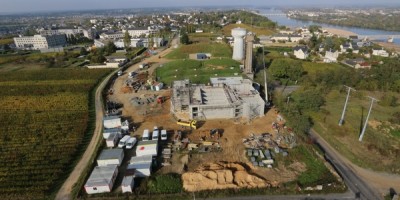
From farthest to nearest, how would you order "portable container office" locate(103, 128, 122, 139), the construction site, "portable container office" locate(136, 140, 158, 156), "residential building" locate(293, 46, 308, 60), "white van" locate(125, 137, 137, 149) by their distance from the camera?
1. "residential building" locate(293, 46, 308, 60)
2. "portable container office" locate(103, 128, 122, 139)
3. "white van" locate(125, 137, 137, 149)
4. "portable container office" locate(136, 140, 158, 156)
5. the construction site

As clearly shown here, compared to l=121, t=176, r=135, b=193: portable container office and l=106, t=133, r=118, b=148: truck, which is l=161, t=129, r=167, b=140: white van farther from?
l=121, t=176, r=135, b=193: portable container office

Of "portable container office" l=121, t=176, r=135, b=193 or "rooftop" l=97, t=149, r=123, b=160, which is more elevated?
"rooftop" l=97, t=149, r=123, b=160

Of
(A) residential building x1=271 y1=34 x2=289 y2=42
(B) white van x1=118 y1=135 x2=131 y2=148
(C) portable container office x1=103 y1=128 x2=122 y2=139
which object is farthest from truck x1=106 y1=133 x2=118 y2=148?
(A) residential building x1=271 y1=34 x2=289 y2=42

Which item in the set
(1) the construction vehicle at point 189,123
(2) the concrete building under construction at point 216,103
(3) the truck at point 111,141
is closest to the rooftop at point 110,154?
(3) the truck at point 111,141

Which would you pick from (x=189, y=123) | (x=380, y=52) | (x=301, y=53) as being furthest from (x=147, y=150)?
(x=380, y=52)

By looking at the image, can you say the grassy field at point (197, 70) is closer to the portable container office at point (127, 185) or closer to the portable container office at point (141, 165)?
the portable container office at point (141, 165)

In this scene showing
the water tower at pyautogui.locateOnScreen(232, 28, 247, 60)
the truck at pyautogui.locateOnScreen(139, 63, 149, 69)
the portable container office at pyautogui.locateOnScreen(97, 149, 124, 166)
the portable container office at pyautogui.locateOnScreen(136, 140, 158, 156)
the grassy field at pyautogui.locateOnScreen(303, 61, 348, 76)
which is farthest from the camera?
the truck at pyautogui.locateOnScreen(139, 63, 149, 69)

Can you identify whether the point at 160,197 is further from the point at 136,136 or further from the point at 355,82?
the point at 355,82

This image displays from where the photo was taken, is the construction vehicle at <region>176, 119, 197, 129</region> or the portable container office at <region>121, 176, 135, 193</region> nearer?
the portable container office at <region>121, 176, 135, 193</region>

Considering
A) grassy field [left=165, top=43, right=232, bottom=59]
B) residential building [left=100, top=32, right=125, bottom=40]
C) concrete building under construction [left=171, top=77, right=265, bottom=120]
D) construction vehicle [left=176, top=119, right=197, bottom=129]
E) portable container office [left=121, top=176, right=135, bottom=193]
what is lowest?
portable container office [left=121, top=176, right=135, bottom=193]
